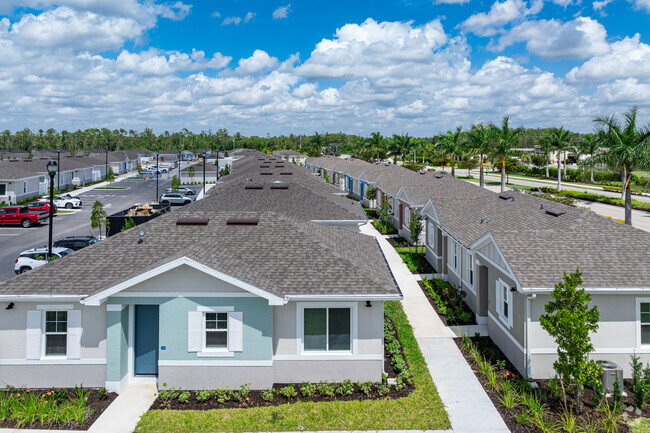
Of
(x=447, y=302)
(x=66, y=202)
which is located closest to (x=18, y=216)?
(x=66, y=202)

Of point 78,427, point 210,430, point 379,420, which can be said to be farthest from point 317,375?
point 78,427

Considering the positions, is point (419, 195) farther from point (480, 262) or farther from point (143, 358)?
point (143, 358)

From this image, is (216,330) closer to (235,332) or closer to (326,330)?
(235,332)

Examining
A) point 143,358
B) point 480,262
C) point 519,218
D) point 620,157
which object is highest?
point 620,157

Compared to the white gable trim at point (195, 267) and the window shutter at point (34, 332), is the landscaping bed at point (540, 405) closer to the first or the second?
the white gable trim at point (195, 267)

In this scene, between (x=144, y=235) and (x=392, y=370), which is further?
(x=144, y=235)

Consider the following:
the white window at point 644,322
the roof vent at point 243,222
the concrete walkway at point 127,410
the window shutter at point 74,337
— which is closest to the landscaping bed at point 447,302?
the white window at point 644,322

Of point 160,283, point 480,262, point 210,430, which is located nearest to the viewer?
point 210,430
